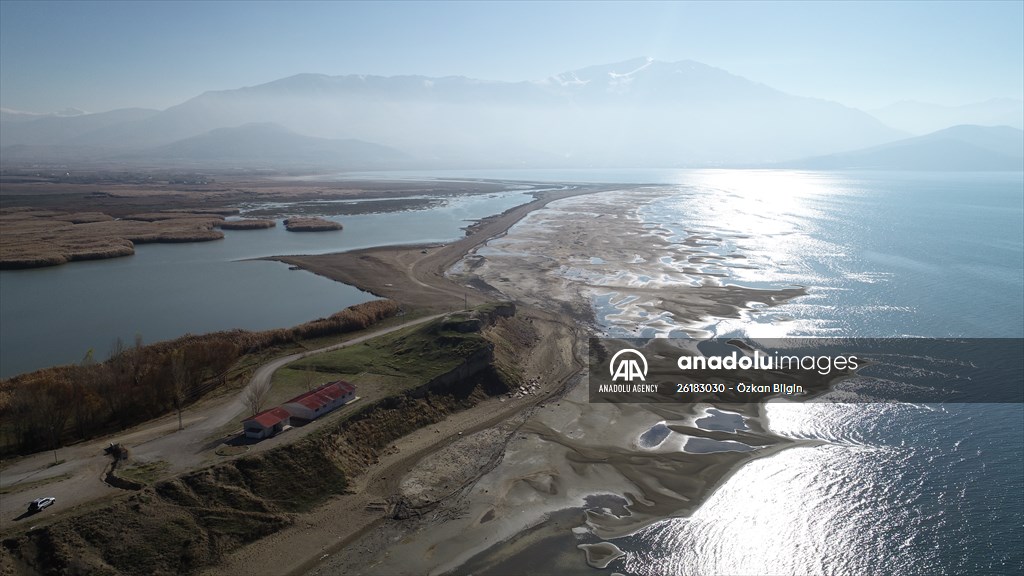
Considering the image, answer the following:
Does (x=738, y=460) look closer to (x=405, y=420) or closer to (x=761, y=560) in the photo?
(x=761, y=560)

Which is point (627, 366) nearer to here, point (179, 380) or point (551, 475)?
point (551, 475)

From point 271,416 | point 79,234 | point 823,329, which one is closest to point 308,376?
point 271,416

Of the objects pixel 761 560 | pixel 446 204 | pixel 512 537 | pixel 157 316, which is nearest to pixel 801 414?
pixel 761 560

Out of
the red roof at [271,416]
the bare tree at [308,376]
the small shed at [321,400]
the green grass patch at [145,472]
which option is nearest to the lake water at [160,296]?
the bare tree at [308,376]

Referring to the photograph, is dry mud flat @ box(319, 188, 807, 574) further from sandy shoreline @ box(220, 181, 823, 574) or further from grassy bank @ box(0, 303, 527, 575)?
grassy bank @ box(0, 303, 527, 575)

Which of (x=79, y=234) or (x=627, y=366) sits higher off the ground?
(x=79, y=234)

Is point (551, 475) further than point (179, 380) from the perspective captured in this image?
No
